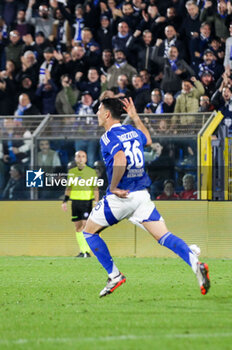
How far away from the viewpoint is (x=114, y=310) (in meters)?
7.73

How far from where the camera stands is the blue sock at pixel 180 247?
26.3ft

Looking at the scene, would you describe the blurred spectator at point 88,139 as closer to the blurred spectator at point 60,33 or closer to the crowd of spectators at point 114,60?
the crowd of spectators at point 114,60

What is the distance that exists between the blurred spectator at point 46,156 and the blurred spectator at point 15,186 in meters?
0.43

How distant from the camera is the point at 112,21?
1953cm

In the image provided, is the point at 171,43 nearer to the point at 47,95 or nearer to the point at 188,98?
the point at 188,98

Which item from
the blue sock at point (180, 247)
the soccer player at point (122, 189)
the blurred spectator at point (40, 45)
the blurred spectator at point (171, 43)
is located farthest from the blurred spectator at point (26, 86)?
the blue sock at point (180, 247)

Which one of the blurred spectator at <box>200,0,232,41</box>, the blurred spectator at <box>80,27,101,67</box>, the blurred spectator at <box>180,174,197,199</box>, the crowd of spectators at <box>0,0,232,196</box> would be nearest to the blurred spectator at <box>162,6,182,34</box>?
the crowd of spectators at <box>0,0,232,196</box>

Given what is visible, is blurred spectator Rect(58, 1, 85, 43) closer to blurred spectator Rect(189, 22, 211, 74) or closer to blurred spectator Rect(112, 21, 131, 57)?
blurred spectator Rect(112, 21, 131, 57)

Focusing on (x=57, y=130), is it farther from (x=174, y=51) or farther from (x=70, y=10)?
(x=70, y=10)

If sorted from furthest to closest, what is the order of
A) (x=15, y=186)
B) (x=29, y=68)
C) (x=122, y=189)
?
(x=29, y=68) < (x=15, y=186) < (x=122, y=189)

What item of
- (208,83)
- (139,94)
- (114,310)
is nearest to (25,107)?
(139,94)

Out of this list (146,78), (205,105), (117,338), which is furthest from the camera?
(146,78)

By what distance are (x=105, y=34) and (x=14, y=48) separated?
2628 millimetres

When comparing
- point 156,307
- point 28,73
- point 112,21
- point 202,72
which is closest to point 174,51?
point 202,72
